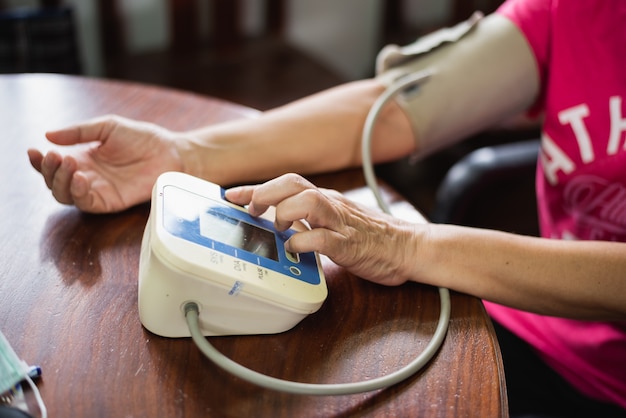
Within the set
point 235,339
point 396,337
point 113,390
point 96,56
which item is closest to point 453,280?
point 396,337

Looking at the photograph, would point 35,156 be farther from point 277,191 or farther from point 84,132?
point 277,191

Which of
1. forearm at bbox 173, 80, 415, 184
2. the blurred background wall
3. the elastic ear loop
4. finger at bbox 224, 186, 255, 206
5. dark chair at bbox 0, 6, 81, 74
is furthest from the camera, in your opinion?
the blurred background wall

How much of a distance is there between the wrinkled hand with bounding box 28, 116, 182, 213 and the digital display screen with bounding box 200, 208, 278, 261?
0.58 feet

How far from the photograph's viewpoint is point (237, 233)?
61 cm

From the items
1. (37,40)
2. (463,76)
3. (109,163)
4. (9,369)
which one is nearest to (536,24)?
(463,76)

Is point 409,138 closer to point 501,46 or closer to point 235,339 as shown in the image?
point 501,46

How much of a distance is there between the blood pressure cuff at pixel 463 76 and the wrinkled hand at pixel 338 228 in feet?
0.77

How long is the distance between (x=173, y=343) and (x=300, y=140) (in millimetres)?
332

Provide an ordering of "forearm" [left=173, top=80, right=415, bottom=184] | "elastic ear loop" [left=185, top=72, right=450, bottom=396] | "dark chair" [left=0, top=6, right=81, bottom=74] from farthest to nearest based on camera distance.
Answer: "dark chair" [left=0, top=6, right=81, bottom=74], "forearm" [left=173, top=80, right=415, bottom=184], "elastic ear loop" [left=185, top=72, right=450, bottom=396]

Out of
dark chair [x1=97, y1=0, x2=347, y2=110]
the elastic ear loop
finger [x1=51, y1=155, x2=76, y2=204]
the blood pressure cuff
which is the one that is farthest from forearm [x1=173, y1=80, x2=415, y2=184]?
dark chair [x1=97, y1=0, x2=347, y2=110]

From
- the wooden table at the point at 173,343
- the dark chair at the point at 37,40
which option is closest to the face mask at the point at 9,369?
the wooden table at the point at 173,343

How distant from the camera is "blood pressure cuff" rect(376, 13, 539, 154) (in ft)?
2.84

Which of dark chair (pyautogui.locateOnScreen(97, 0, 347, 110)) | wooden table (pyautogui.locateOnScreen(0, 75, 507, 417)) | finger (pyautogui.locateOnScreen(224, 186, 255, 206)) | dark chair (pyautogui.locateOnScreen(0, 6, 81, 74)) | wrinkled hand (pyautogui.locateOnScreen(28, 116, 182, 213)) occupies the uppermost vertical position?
finger (pyautogui.locateOnScreen(224, 186, 255, 206))

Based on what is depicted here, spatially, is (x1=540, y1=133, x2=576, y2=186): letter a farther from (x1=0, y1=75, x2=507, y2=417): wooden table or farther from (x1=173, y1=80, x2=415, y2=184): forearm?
(x1=0, y1=75, x2=507, y2=417): wooden table
